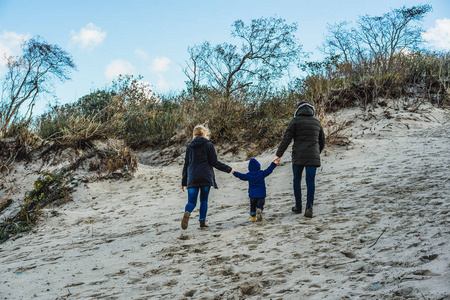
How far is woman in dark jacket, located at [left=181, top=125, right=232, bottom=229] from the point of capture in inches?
199

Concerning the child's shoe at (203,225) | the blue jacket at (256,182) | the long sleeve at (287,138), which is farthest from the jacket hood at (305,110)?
the child's shoe at (203,225)

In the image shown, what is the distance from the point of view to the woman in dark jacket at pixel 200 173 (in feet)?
16.6

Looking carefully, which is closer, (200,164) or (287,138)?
(200,164)

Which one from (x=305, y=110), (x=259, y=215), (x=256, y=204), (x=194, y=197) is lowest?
(x=259, y=215)

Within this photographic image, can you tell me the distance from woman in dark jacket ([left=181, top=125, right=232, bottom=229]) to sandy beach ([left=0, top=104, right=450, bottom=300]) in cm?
34

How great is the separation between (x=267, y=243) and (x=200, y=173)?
1.53 meters

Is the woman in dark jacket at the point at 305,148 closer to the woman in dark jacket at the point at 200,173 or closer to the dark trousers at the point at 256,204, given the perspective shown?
the dark trousers at the point at 256,204

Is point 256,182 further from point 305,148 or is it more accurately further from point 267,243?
point 267,243

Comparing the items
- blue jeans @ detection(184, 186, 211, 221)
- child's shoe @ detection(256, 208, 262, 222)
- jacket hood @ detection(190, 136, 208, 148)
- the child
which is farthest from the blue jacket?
jacket hood @ detection(190, 136, 208, 148)

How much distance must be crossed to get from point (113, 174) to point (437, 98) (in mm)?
12421

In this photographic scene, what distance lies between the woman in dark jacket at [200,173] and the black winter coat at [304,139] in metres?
1.05

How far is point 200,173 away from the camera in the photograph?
16.6 feet

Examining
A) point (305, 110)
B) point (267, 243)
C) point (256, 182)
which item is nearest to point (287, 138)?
point (305, 110)

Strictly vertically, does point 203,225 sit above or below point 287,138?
below
